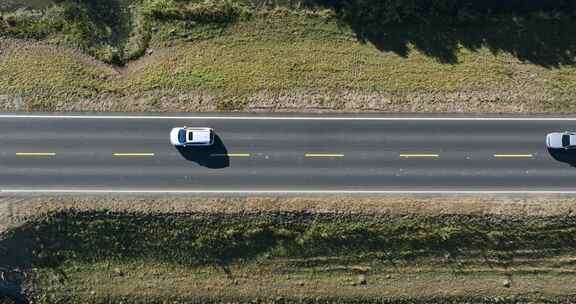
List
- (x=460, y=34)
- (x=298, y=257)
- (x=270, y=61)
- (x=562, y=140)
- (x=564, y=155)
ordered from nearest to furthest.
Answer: (x=562, y=140)
(x=564, y=155)
(x=298, y=257)
(x=270, y=61)
(x=460, y=34)

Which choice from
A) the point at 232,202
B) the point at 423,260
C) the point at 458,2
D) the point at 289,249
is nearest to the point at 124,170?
the point at 232,202

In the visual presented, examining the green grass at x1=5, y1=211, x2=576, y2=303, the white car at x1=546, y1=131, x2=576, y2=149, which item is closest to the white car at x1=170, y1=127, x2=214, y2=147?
the green grass at x1=5, y1=211, x2=576, y2=303

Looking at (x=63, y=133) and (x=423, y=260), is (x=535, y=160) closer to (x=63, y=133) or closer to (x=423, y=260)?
(x=423, y=260)

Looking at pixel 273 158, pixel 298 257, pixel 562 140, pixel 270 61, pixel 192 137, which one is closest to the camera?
pixel 192 137

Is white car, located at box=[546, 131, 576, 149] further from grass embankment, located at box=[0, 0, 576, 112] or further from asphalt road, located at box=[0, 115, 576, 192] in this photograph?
grass embankment, located at box=[0, 0, 576, 112]

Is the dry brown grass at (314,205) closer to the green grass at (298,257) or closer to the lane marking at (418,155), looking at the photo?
the green grass at (298,257)

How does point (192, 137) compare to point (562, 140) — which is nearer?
point (192, 137)

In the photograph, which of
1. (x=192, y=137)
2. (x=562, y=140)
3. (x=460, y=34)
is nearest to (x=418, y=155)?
(x=562, y=140)

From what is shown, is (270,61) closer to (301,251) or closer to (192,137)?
(192,137)
